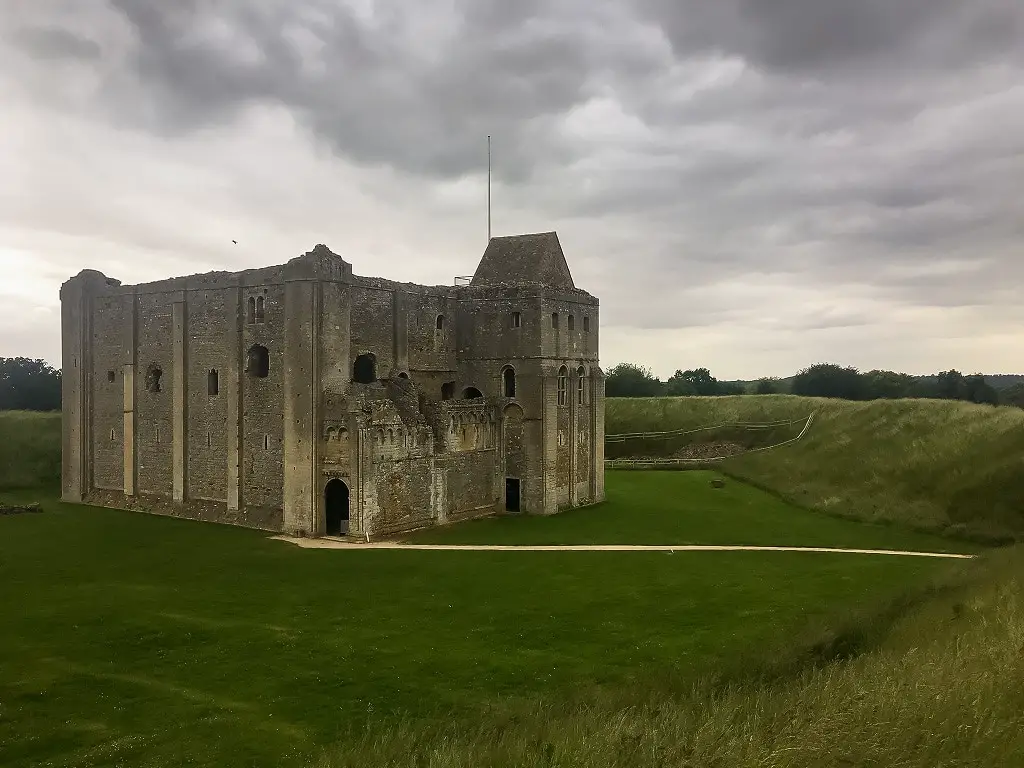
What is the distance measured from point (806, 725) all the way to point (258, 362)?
29.0 metres

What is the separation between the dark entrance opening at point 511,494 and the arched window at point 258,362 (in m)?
12.0

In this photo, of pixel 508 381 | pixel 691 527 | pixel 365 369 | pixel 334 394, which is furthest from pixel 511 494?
pixel 334 394

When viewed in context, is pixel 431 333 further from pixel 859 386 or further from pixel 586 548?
pixel 859 386

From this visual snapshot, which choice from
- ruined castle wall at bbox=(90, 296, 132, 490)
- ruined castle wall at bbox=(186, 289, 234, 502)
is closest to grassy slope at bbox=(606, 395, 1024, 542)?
ruined castle wall at bbox=(186, 289, 234, 502)

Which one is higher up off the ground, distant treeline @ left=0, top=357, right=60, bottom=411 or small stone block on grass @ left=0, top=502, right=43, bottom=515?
distant treeline @ left=0, top=357, right=60, bottom=411

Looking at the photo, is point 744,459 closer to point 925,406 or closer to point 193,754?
point 925,406

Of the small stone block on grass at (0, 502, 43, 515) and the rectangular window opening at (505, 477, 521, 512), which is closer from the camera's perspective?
the small stone block on grass at (0, 502, 43, 515)

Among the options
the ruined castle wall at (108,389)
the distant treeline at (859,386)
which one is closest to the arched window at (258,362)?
the ruined castle wall at (108,389)

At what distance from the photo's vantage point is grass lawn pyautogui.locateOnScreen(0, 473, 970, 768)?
43.7ft

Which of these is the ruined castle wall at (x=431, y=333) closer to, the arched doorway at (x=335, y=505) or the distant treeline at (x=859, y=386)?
the arched doorway at (x=335, y=505)

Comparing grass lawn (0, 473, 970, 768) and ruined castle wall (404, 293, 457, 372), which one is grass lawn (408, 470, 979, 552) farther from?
ruined castle wall (404, 293, 457, 372)

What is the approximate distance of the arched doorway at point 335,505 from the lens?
30844 mm

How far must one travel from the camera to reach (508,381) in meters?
36.0

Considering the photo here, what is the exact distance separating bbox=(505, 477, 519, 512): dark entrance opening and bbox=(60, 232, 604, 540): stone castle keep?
8 centimetres
